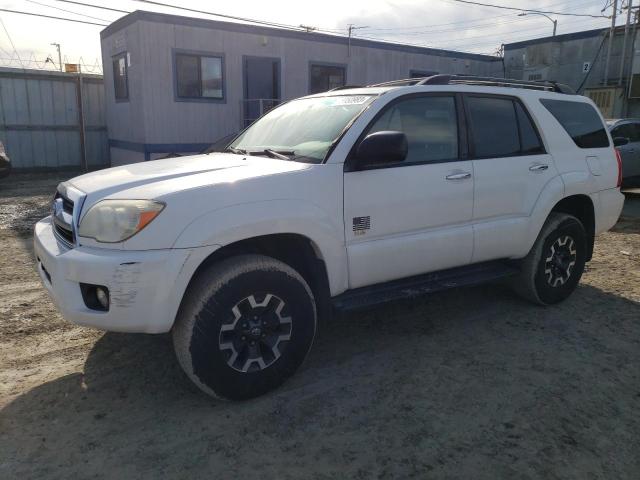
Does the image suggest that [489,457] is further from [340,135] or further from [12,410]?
[12,410]

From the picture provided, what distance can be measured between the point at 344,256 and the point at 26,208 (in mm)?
8415

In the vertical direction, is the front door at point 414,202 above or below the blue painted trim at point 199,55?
below

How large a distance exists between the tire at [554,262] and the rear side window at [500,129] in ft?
2.37

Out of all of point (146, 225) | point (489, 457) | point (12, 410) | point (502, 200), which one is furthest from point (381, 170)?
point (12, 410)

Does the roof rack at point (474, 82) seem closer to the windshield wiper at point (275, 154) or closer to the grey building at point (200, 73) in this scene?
the windshield wiper at point (275, 154)

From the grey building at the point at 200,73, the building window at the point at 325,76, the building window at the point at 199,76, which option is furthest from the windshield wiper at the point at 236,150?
the building window at the point at 325,76

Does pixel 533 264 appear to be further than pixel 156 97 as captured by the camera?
No

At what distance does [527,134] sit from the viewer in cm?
437

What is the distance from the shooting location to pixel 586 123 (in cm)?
486

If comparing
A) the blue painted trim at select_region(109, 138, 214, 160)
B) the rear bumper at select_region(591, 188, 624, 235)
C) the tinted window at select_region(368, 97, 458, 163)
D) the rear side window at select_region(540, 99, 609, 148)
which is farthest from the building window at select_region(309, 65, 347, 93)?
the tinted window at select_region(368, 97, 458, 163)

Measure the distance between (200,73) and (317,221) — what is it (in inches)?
447

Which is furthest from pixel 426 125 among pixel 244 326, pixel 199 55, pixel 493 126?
pixel 199 55

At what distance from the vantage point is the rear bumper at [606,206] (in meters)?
4.85

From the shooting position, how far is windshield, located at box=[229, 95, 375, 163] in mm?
3484
